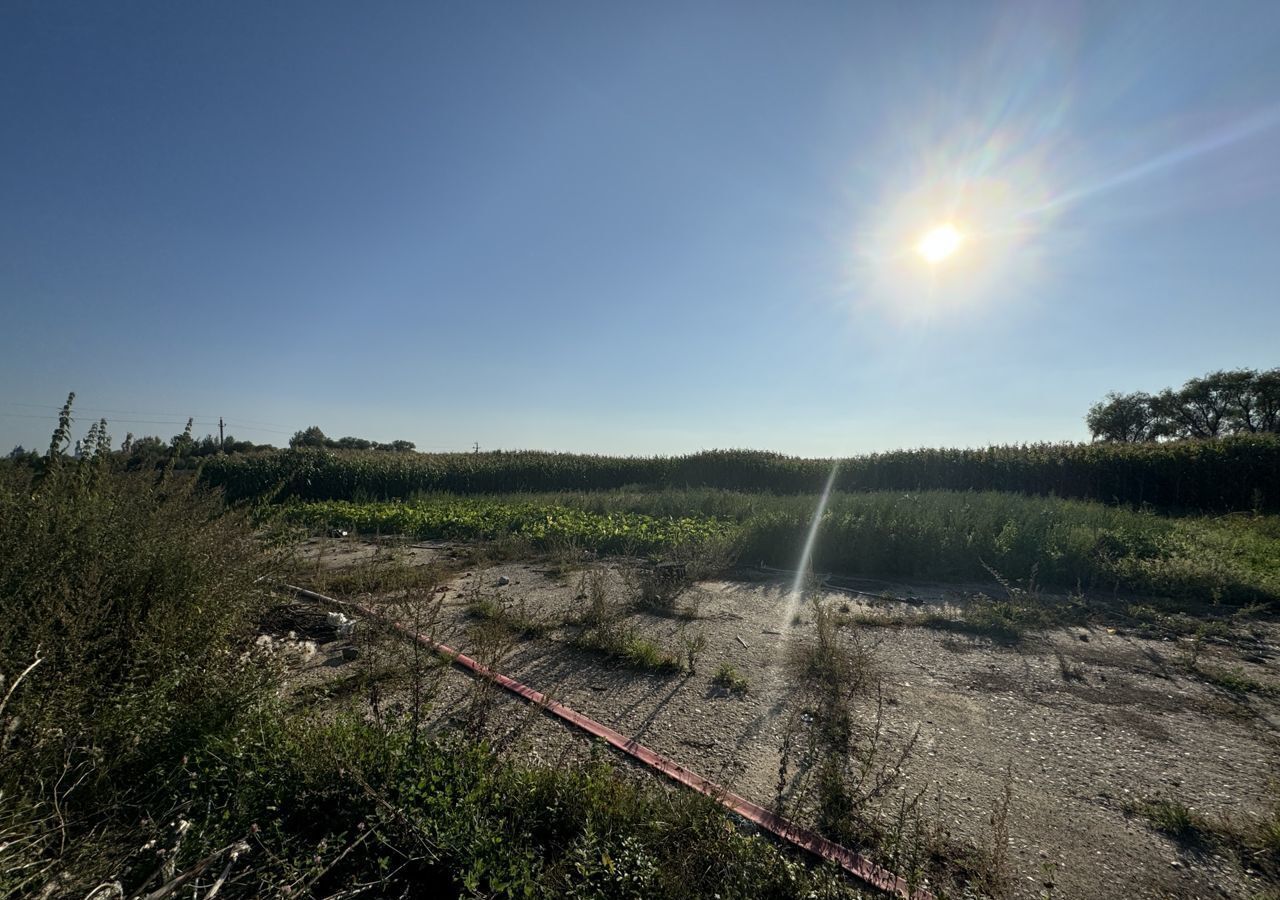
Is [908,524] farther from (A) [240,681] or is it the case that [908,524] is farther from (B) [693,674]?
(A) [240,681]

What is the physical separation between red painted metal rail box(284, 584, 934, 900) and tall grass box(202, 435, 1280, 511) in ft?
35.9

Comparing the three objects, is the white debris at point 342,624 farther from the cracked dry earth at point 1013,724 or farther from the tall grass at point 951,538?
the tall grass at point 951,538

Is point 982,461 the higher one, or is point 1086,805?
point 982,461

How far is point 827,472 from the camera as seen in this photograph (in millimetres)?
20719

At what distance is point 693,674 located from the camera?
4.39m

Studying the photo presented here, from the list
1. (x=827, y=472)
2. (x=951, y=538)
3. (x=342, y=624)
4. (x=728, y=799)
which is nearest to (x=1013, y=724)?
(x=728, y=799)

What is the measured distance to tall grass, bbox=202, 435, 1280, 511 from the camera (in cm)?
1501

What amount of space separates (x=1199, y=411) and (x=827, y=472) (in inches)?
1339

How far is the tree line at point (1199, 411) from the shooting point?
31.8 m

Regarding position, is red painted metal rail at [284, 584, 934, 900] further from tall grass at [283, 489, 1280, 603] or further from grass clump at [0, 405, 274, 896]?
tall grass at [283, 489, 1280, 603]

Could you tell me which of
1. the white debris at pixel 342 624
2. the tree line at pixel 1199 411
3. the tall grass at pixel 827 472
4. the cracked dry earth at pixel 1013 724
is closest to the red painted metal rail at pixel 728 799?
the cracked dry earth at pixel 1013 724

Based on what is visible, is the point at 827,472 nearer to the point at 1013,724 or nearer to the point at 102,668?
the point at 1013,724

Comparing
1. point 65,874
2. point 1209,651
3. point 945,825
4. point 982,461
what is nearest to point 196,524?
point 65,874

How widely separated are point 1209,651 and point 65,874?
768cm
